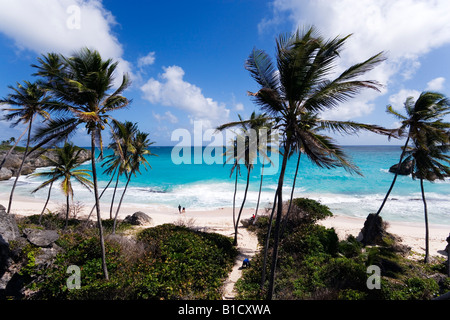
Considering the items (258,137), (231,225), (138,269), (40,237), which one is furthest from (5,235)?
(231,225)

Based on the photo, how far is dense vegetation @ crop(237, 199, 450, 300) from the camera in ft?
24.0

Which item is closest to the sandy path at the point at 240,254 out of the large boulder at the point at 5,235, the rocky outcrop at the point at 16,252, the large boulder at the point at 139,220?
the rocky outcrop at the point at 16,252

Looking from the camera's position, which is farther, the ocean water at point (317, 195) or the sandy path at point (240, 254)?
the ocean water at point (317, 195)

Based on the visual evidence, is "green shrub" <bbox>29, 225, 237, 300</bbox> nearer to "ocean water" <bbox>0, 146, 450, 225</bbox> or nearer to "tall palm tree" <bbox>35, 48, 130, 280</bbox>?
"tall palm tree" <bbox>35, 48, 130, 280</bbox>

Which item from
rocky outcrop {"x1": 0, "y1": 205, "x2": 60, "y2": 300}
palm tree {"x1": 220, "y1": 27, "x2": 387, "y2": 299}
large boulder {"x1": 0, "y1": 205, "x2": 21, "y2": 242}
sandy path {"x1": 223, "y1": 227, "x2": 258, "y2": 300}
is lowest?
sandy path {"x1": 223, "y1": 227, "x2": 258, "y2": 300}

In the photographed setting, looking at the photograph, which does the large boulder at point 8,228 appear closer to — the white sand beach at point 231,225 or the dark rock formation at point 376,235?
the white sand beach at point 231,225

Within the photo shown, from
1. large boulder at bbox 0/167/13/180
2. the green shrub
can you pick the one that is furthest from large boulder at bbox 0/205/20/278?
large boulder at bbox 0/167/13/180

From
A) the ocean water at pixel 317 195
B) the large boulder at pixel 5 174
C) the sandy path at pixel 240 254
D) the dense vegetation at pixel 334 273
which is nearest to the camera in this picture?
the dense vegetation at pixel 334 273

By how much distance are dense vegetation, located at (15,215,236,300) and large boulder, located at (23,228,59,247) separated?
0.39 metres

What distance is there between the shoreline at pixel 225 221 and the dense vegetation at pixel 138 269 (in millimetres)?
6769

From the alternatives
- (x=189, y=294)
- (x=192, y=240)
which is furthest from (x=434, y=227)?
(x=189, y=294)

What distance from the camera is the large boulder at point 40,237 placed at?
8.95 m

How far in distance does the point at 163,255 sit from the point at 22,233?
663 cm
